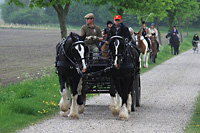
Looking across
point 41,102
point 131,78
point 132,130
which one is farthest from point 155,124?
point 41,102

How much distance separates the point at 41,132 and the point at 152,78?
37.5 feet

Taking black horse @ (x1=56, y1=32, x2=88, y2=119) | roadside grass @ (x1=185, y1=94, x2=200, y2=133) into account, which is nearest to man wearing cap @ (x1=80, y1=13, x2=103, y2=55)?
black horse @ (x1=56, y1=32, x2=88, y2=119)

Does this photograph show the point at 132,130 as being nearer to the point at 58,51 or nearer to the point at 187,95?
the point at 58,51

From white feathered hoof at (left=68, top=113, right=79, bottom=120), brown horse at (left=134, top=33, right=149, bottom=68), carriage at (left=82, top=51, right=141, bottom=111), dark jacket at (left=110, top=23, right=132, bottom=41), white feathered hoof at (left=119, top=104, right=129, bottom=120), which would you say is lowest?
brown horse at (left=134, top=33, right=149, bottom=68)

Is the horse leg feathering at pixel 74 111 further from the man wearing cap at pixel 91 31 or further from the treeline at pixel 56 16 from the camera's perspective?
the treeline at pixel 56 16

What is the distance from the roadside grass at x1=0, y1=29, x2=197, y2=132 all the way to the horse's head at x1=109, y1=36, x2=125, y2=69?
209cm

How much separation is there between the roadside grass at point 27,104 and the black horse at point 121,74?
158cm

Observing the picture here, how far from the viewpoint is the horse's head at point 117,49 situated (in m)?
9.96

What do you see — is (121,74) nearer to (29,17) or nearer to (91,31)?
(91,31)

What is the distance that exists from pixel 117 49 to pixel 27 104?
2.80 metres

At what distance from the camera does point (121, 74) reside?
1040 centimetres

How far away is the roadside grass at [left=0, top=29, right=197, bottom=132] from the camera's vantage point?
9.88 meters

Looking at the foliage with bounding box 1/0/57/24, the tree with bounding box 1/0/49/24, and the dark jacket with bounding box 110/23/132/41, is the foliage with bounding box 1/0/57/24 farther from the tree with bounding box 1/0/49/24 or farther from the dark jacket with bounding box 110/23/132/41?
the dark jacket with bounding box 110/23/132/41

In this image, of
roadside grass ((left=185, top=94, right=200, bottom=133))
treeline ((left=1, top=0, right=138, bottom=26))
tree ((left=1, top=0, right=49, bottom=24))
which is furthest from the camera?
tree ((left=1, top=0, right=49, bottom=24))
